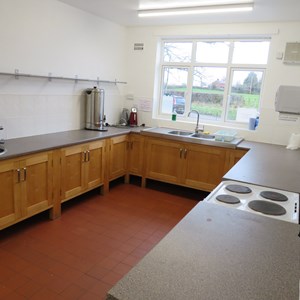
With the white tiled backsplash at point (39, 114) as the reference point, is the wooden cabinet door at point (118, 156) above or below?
below

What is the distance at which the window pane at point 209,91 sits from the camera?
4.30 metres

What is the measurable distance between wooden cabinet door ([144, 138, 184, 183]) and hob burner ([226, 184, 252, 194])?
6.52 ft

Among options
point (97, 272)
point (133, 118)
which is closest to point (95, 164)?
point (133, 118)

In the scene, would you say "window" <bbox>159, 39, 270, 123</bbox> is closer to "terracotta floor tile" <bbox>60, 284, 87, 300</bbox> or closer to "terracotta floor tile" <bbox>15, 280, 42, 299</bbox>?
"terracotta floor tile" <bbox>60, 284, 87, 300</bbox>

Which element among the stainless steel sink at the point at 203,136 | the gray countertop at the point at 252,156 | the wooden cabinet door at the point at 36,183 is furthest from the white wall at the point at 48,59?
the stainless steel sink at the point at 203,136

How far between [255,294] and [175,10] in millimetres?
3297

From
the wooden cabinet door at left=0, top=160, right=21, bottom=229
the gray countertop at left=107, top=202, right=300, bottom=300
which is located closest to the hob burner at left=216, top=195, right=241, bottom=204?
the gray countertop at left=107, top=202, right=300, bottom=300

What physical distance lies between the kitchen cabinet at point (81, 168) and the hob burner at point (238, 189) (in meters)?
1.87

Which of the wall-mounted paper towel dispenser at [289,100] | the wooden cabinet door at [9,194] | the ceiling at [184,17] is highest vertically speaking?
the ceiling at [184,17]

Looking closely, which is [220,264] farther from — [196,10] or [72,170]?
[196,10]

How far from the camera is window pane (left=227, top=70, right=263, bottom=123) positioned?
13.3 feet

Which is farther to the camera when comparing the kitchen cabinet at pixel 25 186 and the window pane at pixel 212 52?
the window pane at pixel 212 52

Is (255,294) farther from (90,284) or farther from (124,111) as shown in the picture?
(124,111)

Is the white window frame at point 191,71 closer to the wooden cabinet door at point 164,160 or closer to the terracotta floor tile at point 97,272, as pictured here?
the wooden cabinet door at point 164,160
